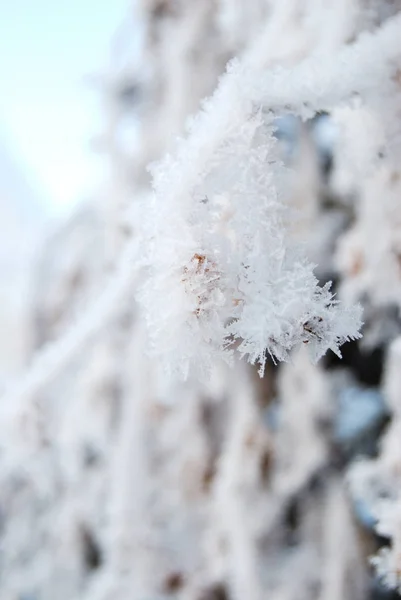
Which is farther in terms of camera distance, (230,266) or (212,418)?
(212,418)

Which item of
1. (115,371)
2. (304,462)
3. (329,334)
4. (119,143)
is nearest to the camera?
(329,334)

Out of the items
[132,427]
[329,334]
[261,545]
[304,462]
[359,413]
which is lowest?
[329,334]

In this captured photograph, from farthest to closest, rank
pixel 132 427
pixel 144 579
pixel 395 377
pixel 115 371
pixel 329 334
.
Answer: pixel 115 371 → pixel 132 427 → pixel 144 579 → pixel 395 377 → pixel 329 334

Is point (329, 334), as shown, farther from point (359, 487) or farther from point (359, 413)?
point (359, 413)

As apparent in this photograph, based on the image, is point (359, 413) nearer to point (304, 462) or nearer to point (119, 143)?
point (304, 462)

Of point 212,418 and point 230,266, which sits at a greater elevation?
point 212,418

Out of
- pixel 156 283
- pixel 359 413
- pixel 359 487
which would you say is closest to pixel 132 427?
pixel 359 413

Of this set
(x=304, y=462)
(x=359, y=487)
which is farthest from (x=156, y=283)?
(x=304, y=462)

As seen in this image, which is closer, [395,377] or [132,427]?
[395,377]

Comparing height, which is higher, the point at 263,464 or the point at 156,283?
the point at 263,464
